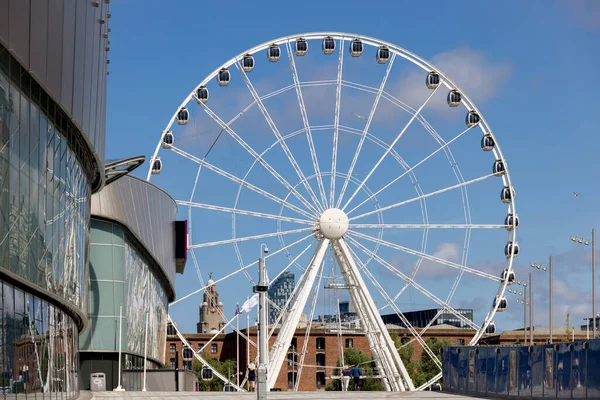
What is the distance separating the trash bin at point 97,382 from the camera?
51.0 m

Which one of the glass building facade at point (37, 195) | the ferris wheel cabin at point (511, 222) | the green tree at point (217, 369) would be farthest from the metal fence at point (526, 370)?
the green tree at point (217, 369)

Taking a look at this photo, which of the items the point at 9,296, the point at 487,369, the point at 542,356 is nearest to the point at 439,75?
the point at 487,369

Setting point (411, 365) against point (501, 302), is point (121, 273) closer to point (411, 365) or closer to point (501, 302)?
point (501, 302)

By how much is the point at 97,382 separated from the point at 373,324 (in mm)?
18290

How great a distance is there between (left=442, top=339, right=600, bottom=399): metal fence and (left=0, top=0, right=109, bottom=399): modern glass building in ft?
43.5

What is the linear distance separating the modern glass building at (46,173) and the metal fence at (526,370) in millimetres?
13253

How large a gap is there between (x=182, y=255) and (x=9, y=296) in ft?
153

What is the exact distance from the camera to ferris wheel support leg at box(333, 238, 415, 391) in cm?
6266

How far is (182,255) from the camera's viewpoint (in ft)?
231

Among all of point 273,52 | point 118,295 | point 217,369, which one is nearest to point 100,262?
point 118,295

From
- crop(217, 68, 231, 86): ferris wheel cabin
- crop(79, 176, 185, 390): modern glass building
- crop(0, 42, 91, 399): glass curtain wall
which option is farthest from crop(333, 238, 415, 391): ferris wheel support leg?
crop(0, 42, 91, 399): glass curtain wall

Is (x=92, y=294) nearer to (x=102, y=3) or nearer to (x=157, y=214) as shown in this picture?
(x=157, y=214)

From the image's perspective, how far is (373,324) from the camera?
212 ft

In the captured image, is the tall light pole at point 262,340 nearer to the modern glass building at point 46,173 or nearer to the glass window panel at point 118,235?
the modern glass building at point 46,173
